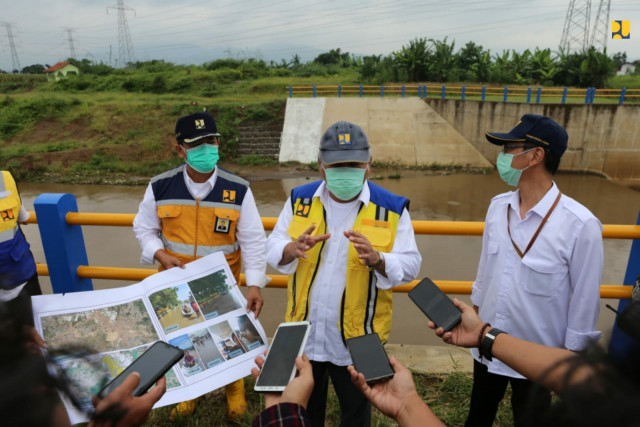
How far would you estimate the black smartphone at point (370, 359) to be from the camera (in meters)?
1.43

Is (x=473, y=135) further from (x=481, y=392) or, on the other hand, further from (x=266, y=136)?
(x=481, y=392)

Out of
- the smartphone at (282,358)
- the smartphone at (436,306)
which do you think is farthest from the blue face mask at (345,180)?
the smartphone at (282,358)

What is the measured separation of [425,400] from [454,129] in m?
14.7

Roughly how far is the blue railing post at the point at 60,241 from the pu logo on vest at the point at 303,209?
144cm

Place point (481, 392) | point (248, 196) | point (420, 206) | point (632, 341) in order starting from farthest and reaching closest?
point (420, 206) → point (248, 196) → point (481, 392) → point (632, 341)

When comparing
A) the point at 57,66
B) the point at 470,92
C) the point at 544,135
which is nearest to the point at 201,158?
the point at 544,135

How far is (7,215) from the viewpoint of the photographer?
2.57 m

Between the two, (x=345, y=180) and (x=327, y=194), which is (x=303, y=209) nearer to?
(x=327, y=194)

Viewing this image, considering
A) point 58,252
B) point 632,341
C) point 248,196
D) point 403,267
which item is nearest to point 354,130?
point 403,267

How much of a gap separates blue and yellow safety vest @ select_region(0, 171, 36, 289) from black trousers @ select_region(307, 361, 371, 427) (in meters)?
1.94

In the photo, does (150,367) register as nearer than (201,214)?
Yes

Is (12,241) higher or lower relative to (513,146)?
lower

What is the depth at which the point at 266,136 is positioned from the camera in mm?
16391

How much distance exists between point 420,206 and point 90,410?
10.1 metres
